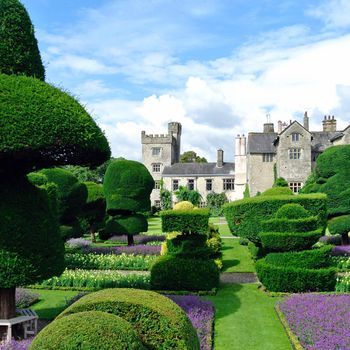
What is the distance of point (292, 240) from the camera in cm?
1452

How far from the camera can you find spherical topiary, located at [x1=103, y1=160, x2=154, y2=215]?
83.6 ft

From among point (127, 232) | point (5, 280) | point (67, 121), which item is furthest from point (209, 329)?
point (127, 232)

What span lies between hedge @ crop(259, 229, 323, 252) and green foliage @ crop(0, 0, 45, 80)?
9.09 metres

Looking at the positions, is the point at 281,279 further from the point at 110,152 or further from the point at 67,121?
the point at 67,121

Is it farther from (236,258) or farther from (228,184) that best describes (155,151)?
(236,258)

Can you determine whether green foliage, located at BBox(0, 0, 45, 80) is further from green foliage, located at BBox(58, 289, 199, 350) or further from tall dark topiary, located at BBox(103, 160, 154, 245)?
tall dark topiary, located at BBox(103, 160, 154, 245)

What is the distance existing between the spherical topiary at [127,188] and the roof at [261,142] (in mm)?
26908

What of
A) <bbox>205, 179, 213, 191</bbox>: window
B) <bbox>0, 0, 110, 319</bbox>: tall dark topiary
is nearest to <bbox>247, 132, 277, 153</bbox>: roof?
<bbox>205, 179, 213, 191</bbox>: window

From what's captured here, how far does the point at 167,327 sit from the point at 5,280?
14.6ft

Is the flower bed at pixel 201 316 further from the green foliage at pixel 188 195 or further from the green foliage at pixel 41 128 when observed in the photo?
the green foliage at pixel 188 195

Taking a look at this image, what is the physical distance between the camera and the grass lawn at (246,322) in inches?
376

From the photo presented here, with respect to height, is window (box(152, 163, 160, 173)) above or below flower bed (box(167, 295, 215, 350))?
above

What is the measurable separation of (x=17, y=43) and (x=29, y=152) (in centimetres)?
258

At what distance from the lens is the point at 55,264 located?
9.37 meters
